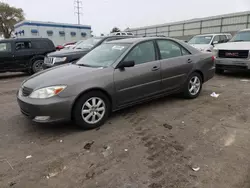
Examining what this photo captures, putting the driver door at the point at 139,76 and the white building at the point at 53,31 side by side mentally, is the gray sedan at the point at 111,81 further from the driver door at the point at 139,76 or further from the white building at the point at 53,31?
the white building at the point at 53,31

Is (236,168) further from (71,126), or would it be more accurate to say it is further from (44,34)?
(44,34)

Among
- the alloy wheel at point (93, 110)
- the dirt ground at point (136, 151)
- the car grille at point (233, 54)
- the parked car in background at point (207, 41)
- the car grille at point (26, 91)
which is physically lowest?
the dirt ground at point (136, 151)

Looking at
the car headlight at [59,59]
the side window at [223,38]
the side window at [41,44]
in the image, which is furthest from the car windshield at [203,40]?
the side window at [41,44]

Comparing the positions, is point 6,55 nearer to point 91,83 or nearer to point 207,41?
point 91,83

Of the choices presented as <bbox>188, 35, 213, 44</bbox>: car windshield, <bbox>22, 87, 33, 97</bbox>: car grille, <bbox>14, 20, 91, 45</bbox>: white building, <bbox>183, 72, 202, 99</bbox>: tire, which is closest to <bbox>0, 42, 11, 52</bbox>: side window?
<bbox>22, 87, 33, 97</bbox>: car grille

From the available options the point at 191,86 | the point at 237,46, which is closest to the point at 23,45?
the point at 191,86

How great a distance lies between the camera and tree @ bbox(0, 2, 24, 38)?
4009 centimetres

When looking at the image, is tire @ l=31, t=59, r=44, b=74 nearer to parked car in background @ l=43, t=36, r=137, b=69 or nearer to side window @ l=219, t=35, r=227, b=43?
parked car in background @ l=43, t=36, r=137, b=69

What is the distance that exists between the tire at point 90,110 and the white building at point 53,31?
2568 cm

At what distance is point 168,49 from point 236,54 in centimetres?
427

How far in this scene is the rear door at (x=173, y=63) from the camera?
14.5ft

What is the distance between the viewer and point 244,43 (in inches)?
306

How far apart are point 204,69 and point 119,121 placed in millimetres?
2755

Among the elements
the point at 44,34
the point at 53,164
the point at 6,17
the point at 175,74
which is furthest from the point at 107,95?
the point at 6,17
